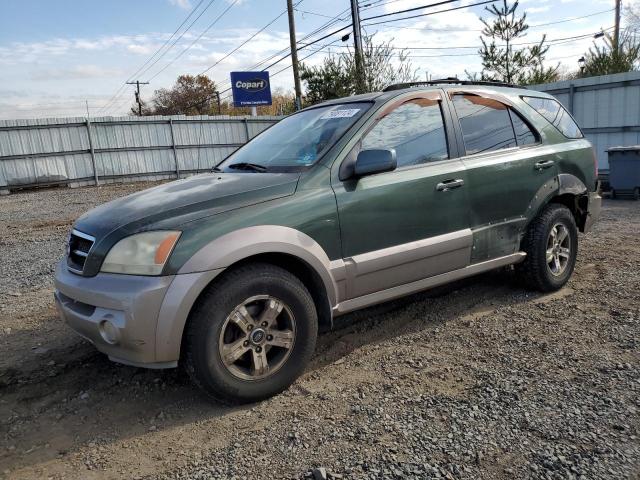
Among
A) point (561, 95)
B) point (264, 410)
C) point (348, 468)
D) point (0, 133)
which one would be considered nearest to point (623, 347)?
point (348, 468)

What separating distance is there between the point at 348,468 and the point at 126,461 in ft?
3.68

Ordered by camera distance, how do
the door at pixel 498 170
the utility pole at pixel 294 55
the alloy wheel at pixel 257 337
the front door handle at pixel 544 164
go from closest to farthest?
the alloy wheel at pixel 257 337 → the door at pixel 498 170 → the front door handle at pixel 544 164 → the utility pole at pixel 294 55

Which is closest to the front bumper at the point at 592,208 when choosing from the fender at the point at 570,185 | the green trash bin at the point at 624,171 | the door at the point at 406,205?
the fender at the point at 570,185

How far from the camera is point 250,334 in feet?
9.62

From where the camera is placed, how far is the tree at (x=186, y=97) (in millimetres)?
62000

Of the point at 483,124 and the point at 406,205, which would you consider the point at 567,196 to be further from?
the point at 406,205

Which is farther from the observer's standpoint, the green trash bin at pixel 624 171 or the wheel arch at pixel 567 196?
the green trash bin at pixel 624 171

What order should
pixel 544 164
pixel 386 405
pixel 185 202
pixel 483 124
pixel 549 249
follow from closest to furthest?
1. pixel 386 405
2. pixel 185 202
3. pixel 483 124
4. pixel 544 164
5. pixel 549 249

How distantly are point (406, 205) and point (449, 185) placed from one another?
1.45 feet

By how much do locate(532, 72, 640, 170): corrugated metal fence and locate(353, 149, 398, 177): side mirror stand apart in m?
10.1

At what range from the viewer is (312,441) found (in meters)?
2.61

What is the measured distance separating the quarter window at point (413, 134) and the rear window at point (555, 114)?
49.3 inches

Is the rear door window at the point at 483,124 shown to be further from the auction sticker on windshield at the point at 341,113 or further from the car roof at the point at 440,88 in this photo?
the auction sticker on windshield at the point at 341,113

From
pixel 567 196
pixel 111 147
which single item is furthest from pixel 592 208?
pixel 111 147
